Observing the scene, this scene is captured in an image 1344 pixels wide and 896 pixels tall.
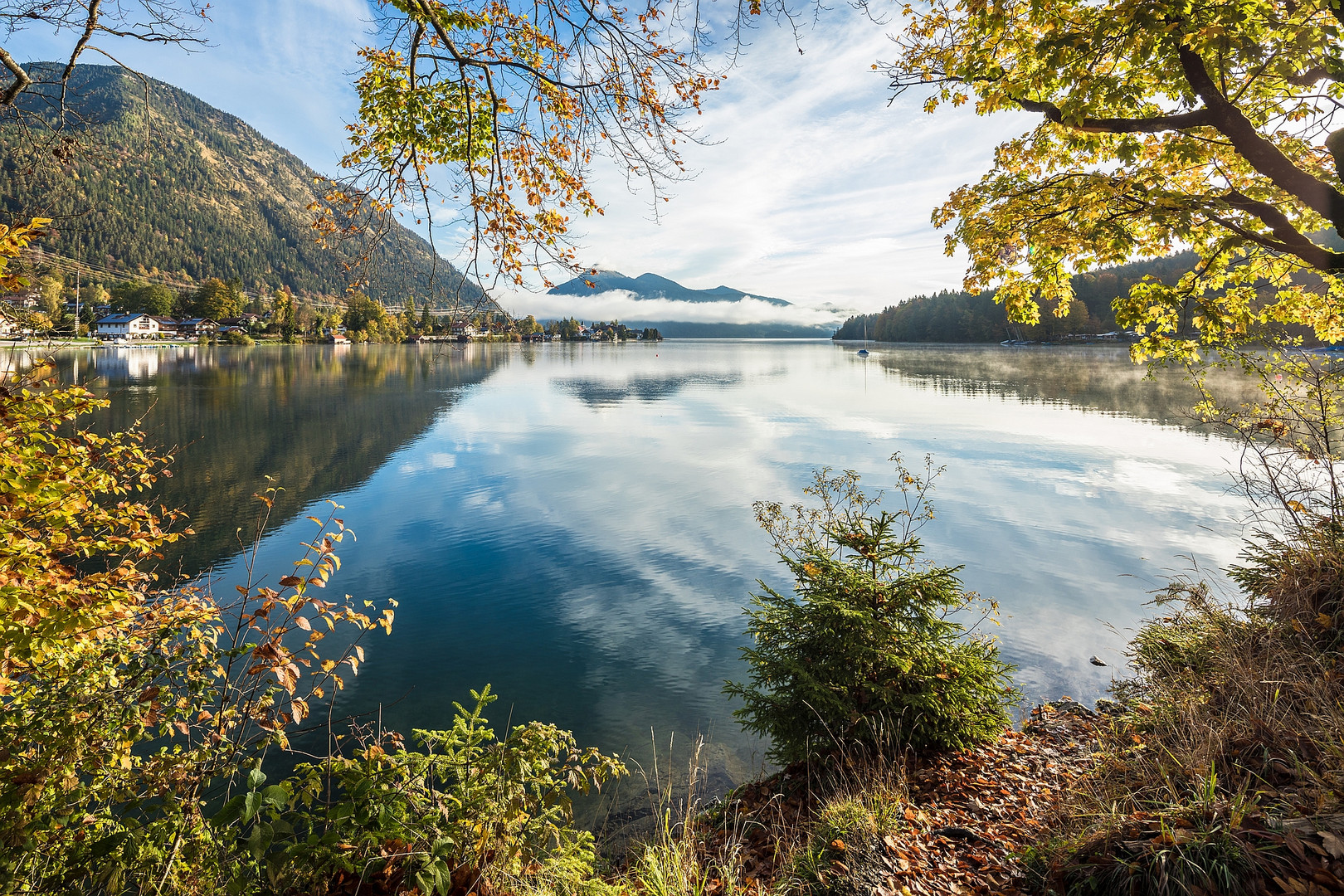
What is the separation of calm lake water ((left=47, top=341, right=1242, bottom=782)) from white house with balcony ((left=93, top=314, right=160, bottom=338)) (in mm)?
107456

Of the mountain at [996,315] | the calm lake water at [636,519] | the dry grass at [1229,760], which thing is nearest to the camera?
the dry grass at [1229,760]

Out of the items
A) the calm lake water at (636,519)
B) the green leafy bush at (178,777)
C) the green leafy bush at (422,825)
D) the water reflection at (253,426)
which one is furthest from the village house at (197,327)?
the green leafy bush at (422,825)

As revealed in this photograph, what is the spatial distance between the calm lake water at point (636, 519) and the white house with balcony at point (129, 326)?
107456mm

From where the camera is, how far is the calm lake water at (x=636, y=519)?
28.2 ft

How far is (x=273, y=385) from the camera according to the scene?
43.5m

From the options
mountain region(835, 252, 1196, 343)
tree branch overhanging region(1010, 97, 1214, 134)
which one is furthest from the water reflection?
mountain region(835, 252, 1196, 343)

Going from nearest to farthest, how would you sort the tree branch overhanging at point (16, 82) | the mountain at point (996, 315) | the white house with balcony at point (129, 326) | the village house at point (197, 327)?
the tree branch overhanging at point (16, 82), the mountain at point (996, 315), the white house with balcony at point (129, 326), the village house at point (197, 327)

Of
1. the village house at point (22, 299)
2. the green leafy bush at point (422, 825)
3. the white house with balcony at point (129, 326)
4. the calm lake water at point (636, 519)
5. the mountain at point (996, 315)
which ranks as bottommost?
the calm lake water at point (636, 519)

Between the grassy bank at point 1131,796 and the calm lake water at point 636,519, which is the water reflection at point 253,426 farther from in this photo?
the grassy bank at point 1131,796

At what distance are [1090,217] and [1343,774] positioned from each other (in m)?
6.66

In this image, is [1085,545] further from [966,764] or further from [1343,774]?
[1343,774]

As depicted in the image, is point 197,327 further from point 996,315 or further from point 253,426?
point 996,315

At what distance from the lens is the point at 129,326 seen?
116 meters

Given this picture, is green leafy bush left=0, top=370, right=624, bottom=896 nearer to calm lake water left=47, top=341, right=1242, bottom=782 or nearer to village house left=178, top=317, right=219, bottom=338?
calm lake water left=47, top=341, right=1242, bottom=782
